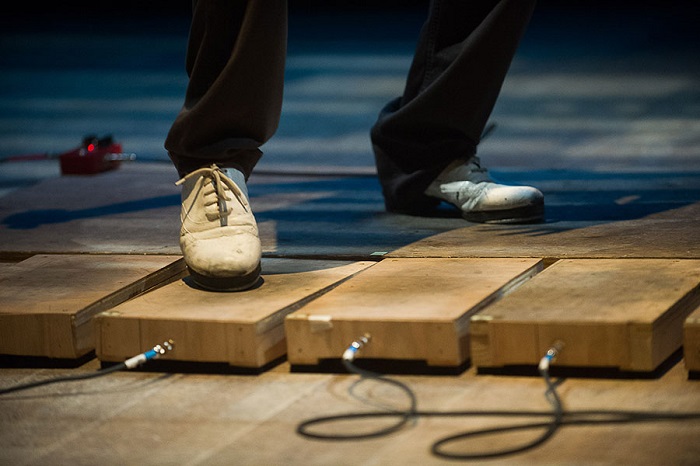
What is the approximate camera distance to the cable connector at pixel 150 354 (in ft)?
4.83

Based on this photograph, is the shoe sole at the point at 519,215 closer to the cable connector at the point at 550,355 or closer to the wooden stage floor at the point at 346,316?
the wooden stage floor at the point at 346,316

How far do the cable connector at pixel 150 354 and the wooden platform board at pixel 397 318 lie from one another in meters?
0.16

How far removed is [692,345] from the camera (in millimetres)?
1331

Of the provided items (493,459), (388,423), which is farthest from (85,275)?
(493,459)

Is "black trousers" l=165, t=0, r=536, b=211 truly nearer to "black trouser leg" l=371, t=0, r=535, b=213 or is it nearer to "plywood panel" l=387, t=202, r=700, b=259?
"black trouser leg" l=371, t=0, r=535, b=213

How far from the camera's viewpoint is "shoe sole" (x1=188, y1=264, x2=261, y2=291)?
1.64 m

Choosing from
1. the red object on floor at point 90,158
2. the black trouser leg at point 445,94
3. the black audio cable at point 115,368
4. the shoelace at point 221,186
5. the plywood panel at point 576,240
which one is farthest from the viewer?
the red object on floor at point 90,158

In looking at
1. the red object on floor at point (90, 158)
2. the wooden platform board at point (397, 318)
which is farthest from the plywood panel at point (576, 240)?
the red object on floor at point (90, 158)

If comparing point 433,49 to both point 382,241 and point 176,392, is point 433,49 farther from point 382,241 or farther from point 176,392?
point 176,392

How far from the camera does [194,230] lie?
1.71 meters

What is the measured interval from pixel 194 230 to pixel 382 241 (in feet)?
1.42

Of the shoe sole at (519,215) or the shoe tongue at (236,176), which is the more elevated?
the shoe tongue at (236,176)

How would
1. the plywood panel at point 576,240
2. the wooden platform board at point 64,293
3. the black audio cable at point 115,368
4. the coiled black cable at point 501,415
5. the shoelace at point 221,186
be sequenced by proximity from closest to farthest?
the coiled black cable at point 501,415 < the black audio cable at point 115,368 < the wooden platform board at point 64,293 < the shoelace at point 221,186 < the plywood panel at point 576,240

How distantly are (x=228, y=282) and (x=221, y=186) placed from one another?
162 millimetres
